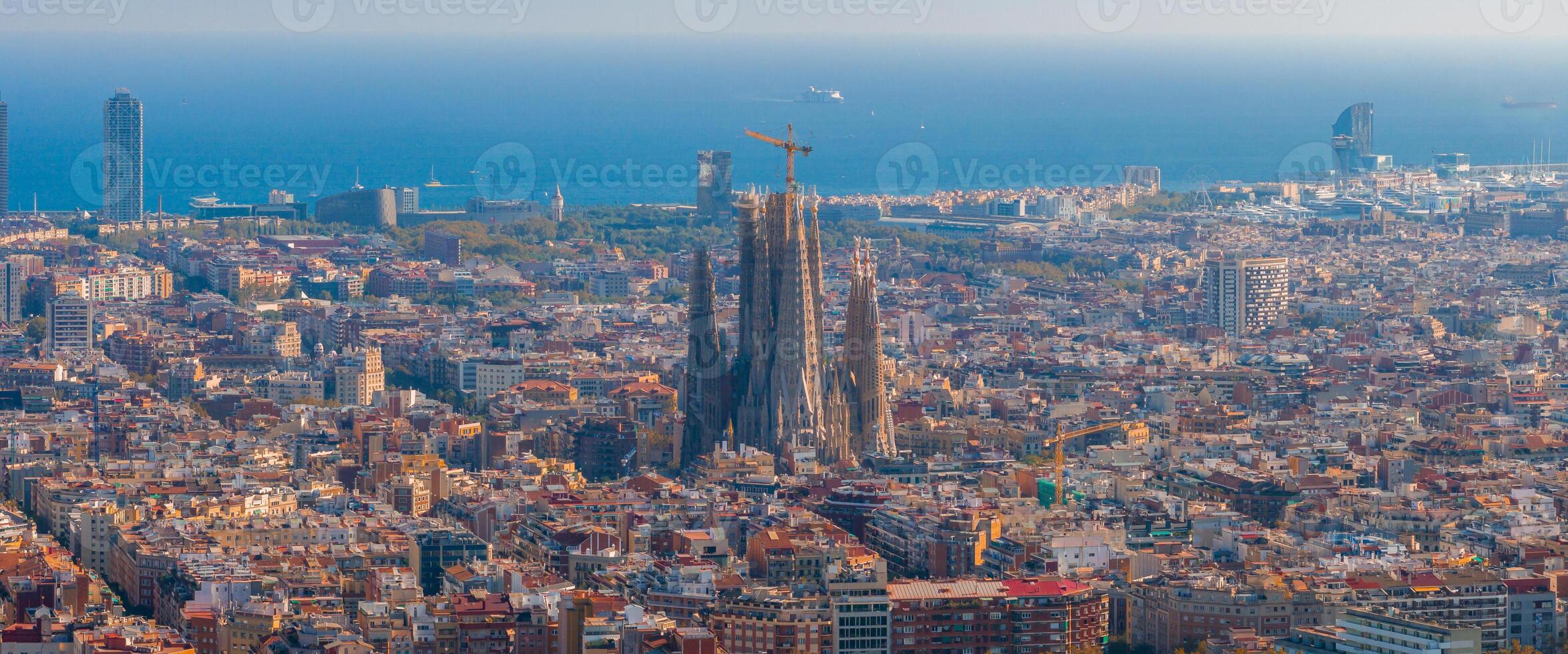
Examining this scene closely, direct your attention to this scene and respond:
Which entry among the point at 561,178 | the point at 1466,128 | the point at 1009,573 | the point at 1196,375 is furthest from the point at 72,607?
the point at 1466,128

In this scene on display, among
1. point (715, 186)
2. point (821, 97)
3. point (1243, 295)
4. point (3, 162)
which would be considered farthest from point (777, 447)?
point (821, 97)

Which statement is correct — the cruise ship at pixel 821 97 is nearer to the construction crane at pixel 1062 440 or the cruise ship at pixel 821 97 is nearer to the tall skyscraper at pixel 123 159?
the tall skyscraper at pixel 123 159

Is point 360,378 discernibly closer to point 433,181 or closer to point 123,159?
point 123,159

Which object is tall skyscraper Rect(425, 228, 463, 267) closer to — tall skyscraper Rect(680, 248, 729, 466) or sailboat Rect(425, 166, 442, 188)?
sailboat Rect(425, 166, 442, 188)

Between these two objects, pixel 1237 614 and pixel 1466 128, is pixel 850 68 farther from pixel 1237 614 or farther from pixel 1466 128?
pixel 1237 614

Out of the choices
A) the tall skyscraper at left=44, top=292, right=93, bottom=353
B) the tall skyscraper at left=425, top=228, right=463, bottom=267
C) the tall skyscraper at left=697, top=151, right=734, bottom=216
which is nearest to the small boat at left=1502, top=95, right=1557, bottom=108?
the tall skyscraper at left=697, top=151, right=734, bottom=216
